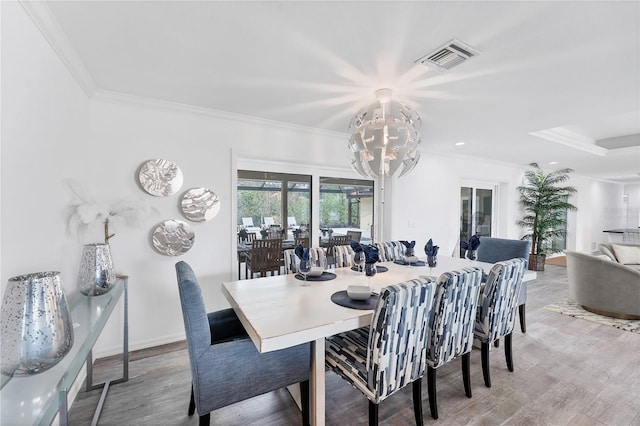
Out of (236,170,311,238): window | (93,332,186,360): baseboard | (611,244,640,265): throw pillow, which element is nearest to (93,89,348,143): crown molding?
(236,170,311,238): window

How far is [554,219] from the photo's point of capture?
6156 mm

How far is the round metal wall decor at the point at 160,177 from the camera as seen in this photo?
2.67m

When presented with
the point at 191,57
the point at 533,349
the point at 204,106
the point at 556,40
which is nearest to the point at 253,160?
the point at 204,106

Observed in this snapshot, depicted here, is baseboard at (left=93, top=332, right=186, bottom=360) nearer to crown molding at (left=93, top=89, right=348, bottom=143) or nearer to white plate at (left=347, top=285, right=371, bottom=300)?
white plate at (left=347, top=285, right=371, bottom=300)

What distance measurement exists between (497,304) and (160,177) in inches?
126

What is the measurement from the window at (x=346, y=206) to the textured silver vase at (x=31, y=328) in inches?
119

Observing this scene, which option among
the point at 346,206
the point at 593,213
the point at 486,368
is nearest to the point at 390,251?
the point at 346,206

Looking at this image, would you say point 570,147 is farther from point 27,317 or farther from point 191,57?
point 27,317

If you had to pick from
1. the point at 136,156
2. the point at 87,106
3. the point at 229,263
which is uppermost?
the point at 87,106

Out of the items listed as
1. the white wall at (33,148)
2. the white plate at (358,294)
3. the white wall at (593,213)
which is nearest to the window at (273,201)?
the white wall at (33,148)

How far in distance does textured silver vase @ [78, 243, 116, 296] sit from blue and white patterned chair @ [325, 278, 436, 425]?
1.71 meters

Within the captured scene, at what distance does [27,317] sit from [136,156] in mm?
1978

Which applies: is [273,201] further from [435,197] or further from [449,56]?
[435,197]

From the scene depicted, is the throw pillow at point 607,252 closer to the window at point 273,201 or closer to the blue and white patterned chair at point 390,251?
the blue and white patterned chair at point 390,251
